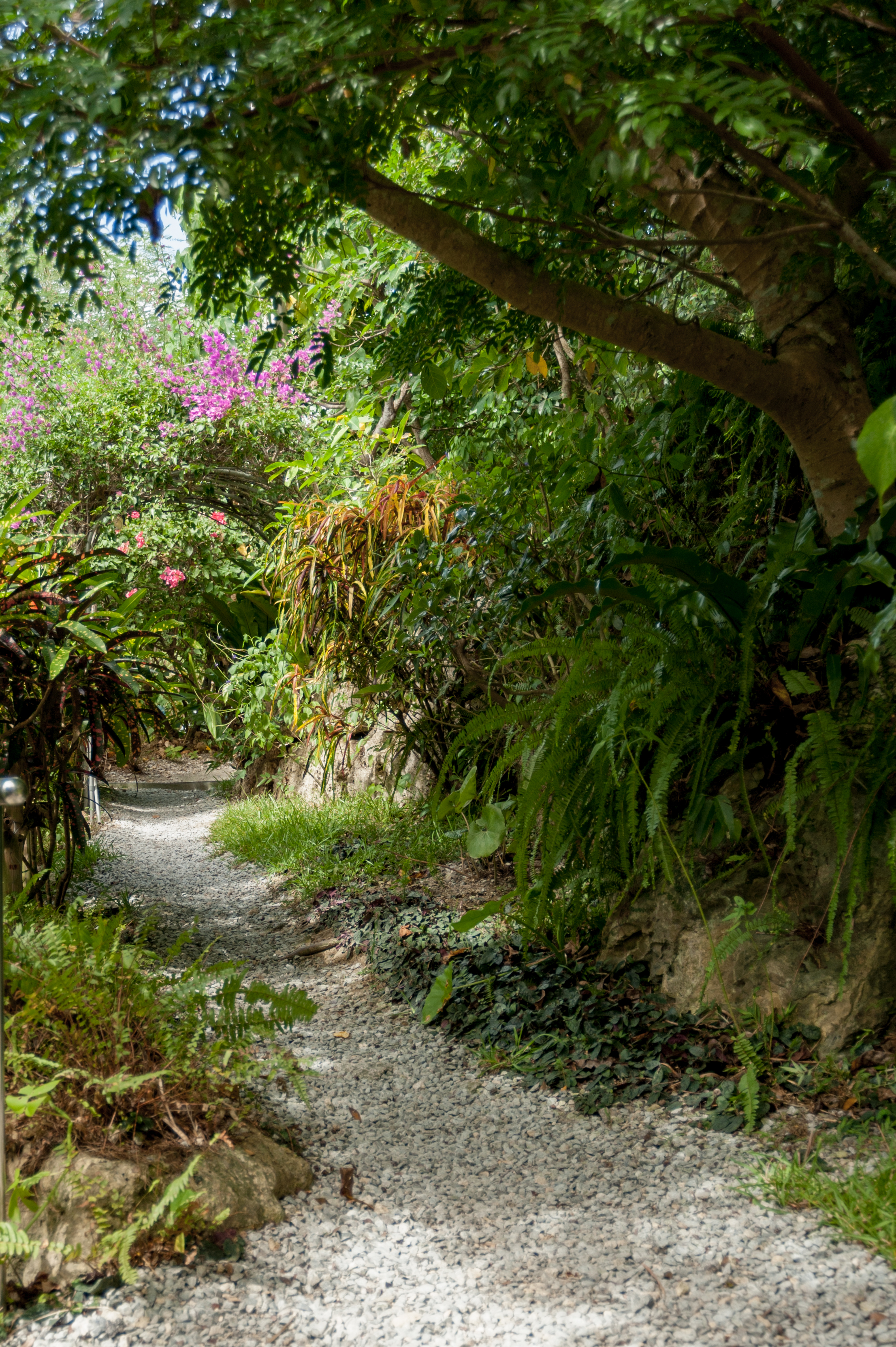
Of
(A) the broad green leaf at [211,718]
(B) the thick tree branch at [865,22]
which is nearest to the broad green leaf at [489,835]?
(B) the thick tree branch at [865,22]

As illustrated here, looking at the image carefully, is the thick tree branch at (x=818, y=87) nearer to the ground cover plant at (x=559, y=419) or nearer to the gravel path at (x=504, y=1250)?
the ground cover plant at (x=559, y=419)

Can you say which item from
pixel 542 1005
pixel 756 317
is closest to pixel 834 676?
pixel 756 317

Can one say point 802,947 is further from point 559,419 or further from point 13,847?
point 13,847

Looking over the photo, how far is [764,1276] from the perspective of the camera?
1.47 m

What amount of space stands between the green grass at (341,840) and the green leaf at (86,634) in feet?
4.98

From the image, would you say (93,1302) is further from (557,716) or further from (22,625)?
(22,625)

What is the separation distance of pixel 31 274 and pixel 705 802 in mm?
1634

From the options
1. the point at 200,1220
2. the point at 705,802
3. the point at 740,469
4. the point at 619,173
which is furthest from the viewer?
the point at 740,469

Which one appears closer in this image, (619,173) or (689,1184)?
(619,173)

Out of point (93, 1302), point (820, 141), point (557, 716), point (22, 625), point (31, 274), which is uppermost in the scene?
point (820, 141)

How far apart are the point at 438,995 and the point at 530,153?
1954mm

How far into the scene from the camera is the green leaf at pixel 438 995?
2424mm

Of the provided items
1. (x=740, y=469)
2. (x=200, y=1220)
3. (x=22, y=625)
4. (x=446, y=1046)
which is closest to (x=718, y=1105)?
(x=446, y=1046)

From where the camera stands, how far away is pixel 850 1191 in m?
1.61
